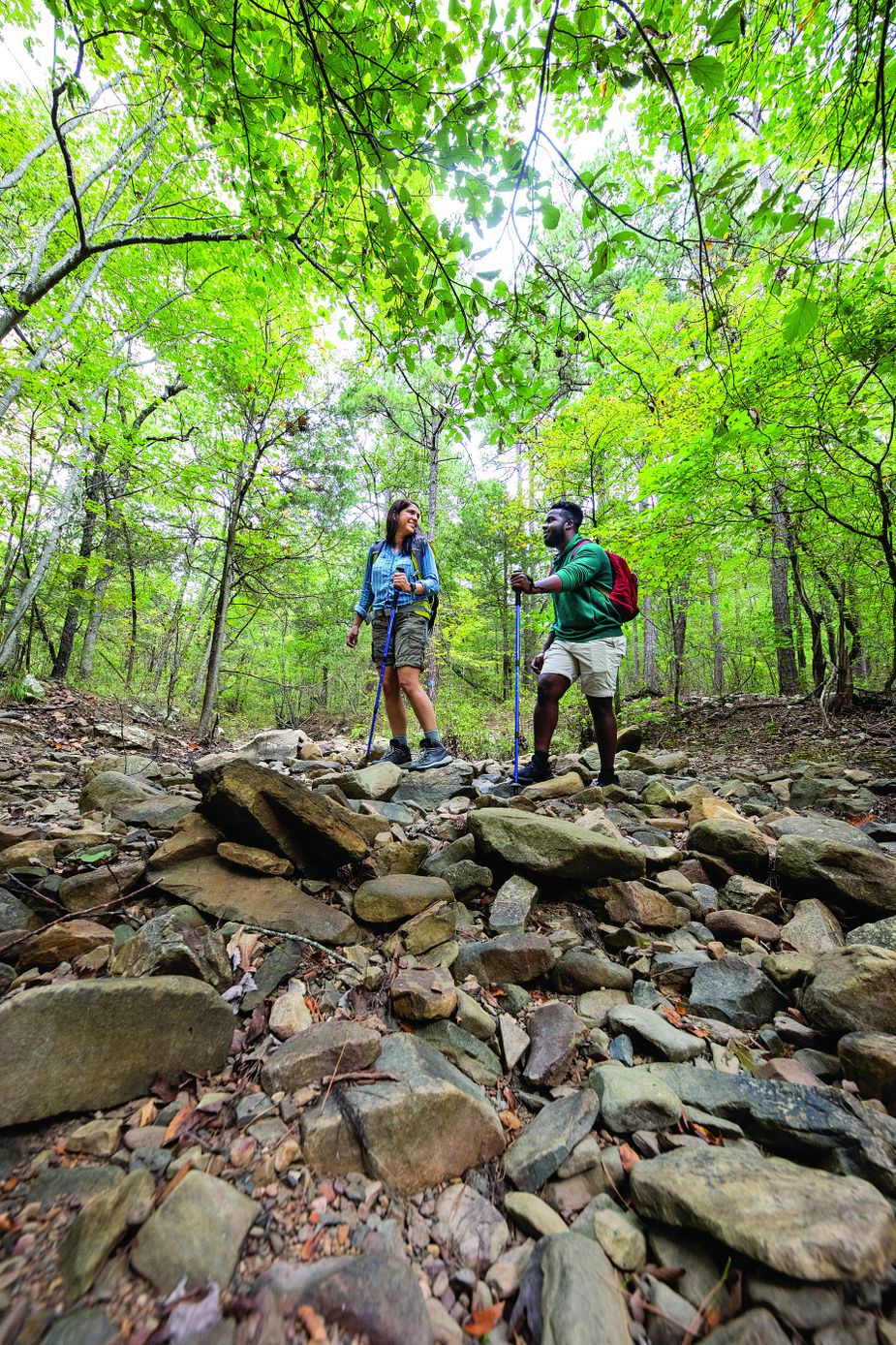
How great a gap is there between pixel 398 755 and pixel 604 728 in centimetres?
221

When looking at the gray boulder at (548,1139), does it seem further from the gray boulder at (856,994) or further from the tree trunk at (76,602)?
the tree trunk at (76,602)

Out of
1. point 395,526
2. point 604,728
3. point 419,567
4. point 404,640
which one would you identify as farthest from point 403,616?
point 604,728

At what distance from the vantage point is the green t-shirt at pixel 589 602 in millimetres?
4457

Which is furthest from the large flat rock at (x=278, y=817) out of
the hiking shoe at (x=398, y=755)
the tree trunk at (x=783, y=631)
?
the tree trunk at (x=783, y=631)

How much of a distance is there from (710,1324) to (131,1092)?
1526 millimetres

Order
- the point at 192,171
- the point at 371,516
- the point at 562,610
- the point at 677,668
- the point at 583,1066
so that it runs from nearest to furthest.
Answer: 1. the point at 583,1066
2. the point at 562,610
3. the point at 192,171
4. the point at 677,668
5. the point at 371,516

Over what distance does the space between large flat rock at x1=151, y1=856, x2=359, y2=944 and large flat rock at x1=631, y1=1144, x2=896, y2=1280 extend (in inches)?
56.3

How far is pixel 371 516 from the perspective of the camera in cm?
1595

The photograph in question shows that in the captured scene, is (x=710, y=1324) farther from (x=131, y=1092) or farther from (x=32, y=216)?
(x=32, y=216)

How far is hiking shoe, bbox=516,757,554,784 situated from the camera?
183 inches

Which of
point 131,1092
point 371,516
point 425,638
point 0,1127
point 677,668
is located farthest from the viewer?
point 371,516

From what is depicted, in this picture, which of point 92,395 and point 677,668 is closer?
point 92,395

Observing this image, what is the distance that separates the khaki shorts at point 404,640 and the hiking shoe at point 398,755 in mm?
915

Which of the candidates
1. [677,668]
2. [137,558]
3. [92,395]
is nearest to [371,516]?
[137,558]
